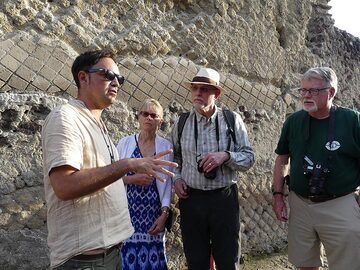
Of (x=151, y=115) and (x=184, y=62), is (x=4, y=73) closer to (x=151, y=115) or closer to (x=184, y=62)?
(x=151, y=115)

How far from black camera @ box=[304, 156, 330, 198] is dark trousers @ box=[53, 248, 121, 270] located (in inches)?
60.2

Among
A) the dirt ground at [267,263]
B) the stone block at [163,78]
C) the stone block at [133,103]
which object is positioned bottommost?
the dirt ground at [267,263]

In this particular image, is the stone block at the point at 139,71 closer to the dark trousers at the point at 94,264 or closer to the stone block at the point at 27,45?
the stone block at the point at 27,45

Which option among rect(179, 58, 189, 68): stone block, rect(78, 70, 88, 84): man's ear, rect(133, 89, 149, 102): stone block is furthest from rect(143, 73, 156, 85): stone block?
rect(78, 70, 88, 84): man's ear

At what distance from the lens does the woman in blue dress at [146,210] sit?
2994 mm

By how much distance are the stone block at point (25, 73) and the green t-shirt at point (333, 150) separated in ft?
6.69

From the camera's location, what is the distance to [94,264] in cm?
187

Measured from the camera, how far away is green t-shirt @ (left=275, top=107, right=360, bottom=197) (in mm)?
2883

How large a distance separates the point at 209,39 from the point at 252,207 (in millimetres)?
1843

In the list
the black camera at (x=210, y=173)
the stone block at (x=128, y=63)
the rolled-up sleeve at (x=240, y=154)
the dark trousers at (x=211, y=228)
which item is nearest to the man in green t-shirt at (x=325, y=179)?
the rolled-up sleeve at (x=240, y=154)

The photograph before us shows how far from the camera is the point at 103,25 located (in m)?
3.64

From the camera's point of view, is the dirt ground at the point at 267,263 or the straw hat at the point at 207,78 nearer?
the straw hat at the point at 207,78

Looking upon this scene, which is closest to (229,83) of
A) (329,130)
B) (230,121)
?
(230,121)

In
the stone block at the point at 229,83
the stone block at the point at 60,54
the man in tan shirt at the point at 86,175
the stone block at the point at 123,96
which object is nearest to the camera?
the man in tan shirt at the point at 86,175
